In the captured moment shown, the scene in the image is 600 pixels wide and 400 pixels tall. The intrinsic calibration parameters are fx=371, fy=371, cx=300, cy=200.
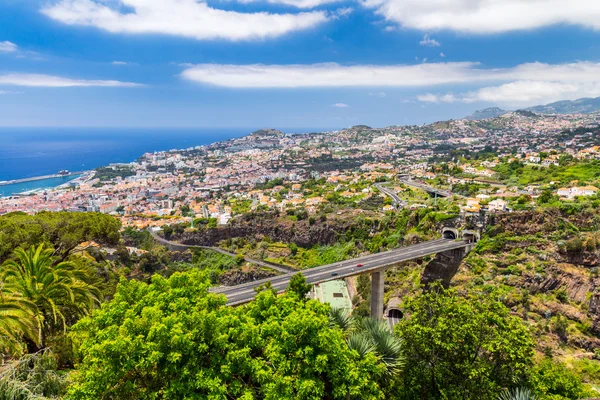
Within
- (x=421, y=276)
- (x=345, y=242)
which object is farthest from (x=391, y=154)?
(x=421, y=276)

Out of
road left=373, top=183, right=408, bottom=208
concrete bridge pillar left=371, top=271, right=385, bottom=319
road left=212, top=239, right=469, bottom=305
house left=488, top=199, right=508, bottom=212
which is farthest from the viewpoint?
road left=373, top=183, right=408, bottom=208

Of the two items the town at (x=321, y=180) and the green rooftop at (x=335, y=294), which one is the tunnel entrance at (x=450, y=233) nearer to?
the town at (x=321, y=180)

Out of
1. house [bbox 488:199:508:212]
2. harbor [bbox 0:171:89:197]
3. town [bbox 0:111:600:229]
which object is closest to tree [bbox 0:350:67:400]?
town [bbox 0:111:600:229]

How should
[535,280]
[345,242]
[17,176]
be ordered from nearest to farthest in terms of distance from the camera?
[535,280]
[345,242]
[17,176]

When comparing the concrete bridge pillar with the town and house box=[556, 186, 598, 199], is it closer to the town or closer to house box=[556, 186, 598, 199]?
the town

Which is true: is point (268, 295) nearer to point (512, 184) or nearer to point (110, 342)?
point (110, 342)

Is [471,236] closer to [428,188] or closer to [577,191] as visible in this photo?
[577,191]

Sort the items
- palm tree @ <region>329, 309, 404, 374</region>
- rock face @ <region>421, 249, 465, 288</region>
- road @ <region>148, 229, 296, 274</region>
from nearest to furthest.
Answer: palm tree @ <region>329, 309, 404, 374</region> → rock face @ <region>421, 249, 465, 288</region> → road @ <region>148, 229, 296, 274</region>
